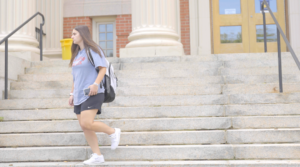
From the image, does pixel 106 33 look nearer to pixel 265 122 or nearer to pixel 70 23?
pixel 70 23

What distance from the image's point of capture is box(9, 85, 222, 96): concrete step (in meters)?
4.85

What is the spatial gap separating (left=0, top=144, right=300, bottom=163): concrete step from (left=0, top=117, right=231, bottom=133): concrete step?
442mm

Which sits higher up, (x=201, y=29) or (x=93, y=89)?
(x=201, y=29)

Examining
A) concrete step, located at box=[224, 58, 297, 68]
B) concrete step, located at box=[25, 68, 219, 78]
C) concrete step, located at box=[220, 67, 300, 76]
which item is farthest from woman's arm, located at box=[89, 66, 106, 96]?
concrete step, located at box=[224, 58, 297, 68]

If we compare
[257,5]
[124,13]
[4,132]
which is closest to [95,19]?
[124,13]

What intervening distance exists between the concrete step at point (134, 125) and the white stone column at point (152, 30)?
2625mm

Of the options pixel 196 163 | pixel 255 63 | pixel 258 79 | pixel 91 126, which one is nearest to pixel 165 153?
pixel 196 163

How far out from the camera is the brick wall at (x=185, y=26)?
886cm

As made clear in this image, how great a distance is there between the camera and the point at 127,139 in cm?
398

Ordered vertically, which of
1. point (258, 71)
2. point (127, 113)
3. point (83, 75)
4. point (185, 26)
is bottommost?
point (127, 113)

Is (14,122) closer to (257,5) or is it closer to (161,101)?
(161,101)

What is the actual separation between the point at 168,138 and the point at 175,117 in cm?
50

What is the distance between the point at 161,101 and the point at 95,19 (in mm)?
5918

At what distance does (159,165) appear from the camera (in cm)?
342
